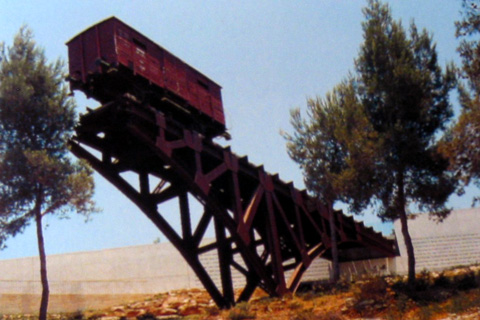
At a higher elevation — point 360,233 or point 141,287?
point 360,233

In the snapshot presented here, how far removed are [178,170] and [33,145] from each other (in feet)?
21.1

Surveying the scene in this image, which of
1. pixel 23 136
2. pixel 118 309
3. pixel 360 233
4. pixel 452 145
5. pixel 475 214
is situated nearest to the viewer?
pixel 452 145

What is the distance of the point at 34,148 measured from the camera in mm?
19812

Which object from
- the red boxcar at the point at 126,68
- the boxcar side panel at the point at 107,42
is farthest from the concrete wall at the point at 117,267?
the boxcar side panel at the point at 107,42

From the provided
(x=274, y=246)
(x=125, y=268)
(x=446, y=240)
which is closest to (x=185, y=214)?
(x=274, y=246)

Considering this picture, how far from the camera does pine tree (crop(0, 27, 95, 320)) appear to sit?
19031mm

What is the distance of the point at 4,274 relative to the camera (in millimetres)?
33312

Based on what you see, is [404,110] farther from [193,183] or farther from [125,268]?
[125,268]

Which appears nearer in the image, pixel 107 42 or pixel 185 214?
pixel 107 42

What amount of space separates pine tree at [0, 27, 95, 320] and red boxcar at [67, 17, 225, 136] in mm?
3104

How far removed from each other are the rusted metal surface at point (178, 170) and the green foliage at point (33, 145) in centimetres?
167

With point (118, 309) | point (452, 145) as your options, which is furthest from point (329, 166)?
point (118, 309)

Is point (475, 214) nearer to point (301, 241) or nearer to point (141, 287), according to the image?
point (301, 241)

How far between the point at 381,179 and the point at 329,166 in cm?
403
